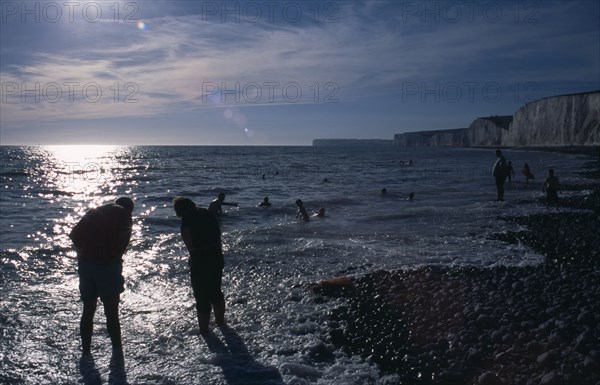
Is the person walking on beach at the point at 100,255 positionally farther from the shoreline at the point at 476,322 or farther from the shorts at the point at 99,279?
the shoreline at the point at 476,322

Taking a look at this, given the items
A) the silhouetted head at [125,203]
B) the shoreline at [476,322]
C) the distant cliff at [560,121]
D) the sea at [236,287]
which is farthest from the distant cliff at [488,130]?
the silhouetted head at [125,203]

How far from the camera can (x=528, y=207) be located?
2041 cm

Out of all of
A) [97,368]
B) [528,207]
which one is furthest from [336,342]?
[528,207]

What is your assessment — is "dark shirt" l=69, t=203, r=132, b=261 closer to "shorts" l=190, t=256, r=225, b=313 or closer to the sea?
"shorts" l=190, t=256, r=225, b=313

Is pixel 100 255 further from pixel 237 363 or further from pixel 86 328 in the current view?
pixel 237 363

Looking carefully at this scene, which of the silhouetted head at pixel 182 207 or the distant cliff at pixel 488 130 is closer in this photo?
the silhouetted head at pixel 182 207

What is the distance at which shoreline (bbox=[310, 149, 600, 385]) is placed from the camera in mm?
5195

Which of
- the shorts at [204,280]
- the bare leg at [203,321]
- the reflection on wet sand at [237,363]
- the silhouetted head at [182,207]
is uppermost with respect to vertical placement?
the silhouetted head at [182,207]

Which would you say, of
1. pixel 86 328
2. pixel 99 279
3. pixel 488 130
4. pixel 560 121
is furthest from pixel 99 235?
pixel 488 130

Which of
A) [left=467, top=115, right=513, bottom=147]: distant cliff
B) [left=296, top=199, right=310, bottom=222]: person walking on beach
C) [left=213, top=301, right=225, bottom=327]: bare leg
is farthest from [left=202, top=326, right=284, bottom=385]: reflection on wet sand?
[left=467, top=115, right=513, bottom=147]: distant cliff

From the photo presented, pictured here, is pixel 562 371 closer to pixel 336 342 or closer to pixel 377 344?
pixel 377 344

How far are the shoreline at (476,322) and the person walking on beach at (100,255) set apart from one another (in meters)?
2.99

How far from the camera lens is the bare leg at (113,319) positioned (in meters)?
6.22

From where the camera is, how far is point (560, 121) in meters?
109
